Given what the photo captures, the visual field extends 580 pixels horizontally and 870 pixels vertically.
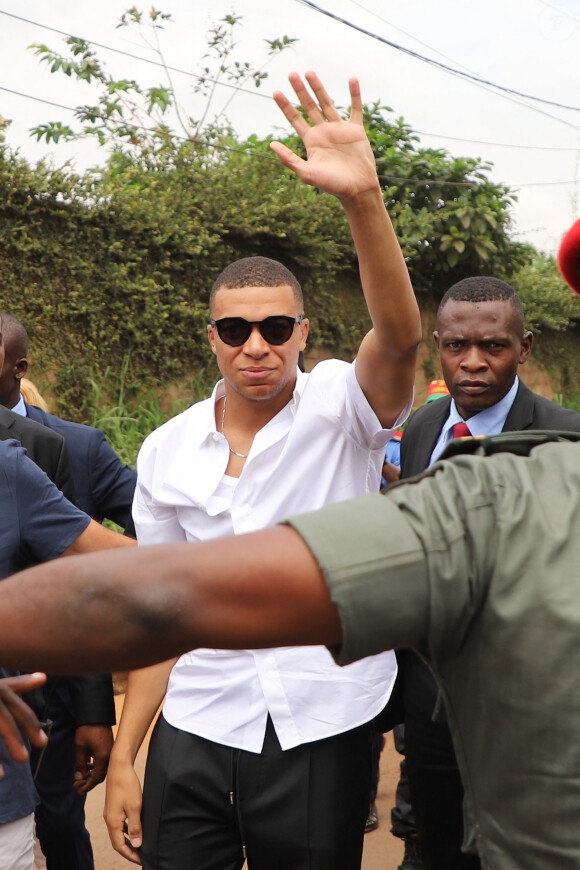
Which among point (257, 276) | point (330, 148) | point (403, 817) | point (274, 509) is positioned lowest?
point (403, 817)

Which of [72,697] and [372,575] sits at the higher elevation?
[372,575]

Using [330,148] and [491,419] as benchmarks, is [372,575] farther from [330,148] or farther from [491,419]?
[491,419]

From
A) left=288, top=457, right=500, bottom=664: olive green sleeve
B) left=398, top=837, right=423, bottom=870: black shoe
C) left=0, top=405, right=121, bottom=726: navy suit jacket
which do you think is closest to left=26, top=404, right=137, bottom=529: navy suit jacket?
left=0, top=405, right=121, bottom=726: navy suit jacket

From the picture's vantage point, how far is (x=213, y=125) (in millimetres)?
10633

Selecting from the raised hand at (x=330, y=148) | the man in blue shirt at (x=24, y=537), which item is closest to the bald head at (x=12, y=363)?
the man in blue shirt at (x=24, y=537)

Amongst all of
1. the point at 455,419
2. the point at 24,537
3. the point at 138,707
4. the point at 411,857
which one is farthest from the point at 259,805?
the point at 411,857

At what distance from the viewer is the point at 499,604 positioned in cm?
106

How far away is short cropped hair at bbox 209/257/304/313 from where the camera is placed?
2668 millimetres

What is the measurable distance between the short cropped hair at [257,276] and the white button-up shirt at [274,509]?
0.34m

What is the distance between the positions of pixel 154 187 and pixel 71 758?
658 centimetres

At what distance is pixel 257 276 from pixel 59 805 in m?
2.00

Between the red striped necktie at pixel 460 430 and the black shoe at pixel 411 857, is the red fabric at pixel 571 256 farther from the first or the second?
the black shoe at pixel 411 857

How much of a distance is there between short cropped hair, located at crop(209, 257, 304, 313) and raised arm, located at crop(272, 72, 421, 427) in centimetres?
54

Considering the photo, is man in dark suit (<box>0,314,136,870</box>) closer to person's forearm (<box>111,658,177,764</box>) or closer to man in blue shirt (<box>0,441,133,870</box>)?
person's forearm (<box>111,658,177,764</box>)
